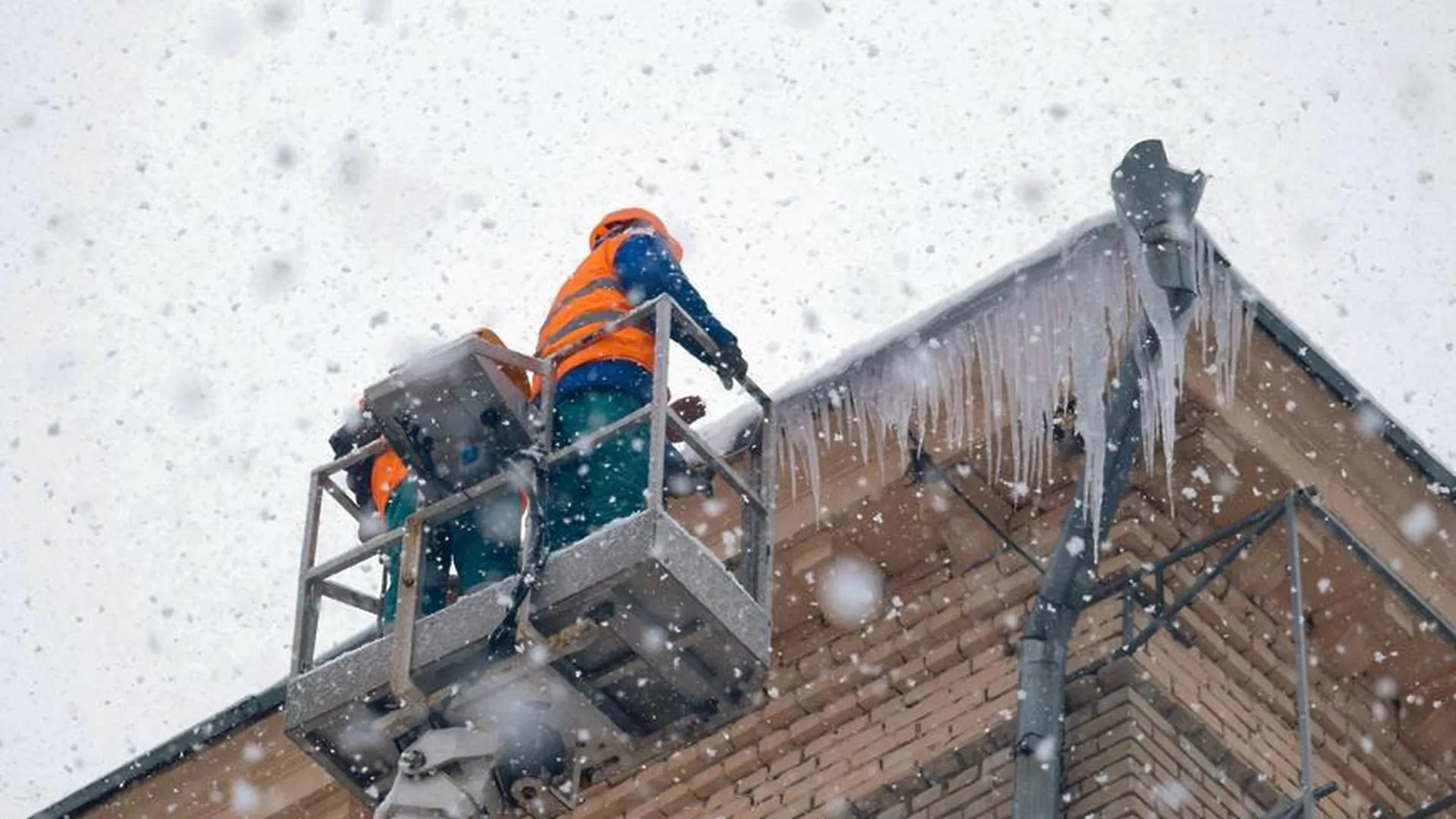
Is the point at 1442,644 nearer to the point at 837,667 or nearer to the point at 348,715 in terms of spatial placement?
the point at 837,667

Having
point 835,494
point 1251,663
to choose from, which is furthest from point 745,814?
point 1251,663

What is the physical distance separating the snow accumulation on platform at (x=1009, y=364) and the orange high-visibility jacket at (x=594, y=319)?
0.91 m

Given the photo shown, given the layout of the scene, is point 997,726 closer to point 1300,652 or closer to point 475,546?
point 1300,652

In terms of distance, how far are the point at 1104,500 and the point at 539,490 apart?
83.4 inches

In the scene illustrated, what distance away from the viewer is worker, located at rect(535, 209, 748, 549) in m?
9.26

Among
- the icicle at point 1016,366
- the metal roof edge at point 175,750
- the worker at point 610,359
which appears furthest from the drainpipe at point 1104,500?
the metal roof edge at point 175,750

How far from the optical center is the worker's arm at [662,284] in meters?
9.66

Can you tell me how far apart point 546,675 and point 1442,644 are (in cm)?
379

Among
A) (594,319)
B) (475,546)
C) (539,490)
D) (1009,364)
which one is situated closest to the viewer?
(539,490)

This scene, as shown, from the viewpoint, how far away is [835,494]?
10828mm

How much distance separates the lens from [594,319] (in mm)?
9766

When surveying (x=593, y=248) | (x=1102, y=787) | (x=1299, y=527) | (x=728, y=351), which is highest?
(x=593, y=248)

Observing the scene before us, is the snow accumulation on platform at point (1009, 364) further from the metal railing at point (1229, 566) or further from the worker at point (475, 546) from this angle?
the worker at point (475, 546)

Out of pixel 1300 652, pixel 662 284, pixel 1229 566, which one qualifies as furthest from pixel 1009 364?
pixel 1300 652
